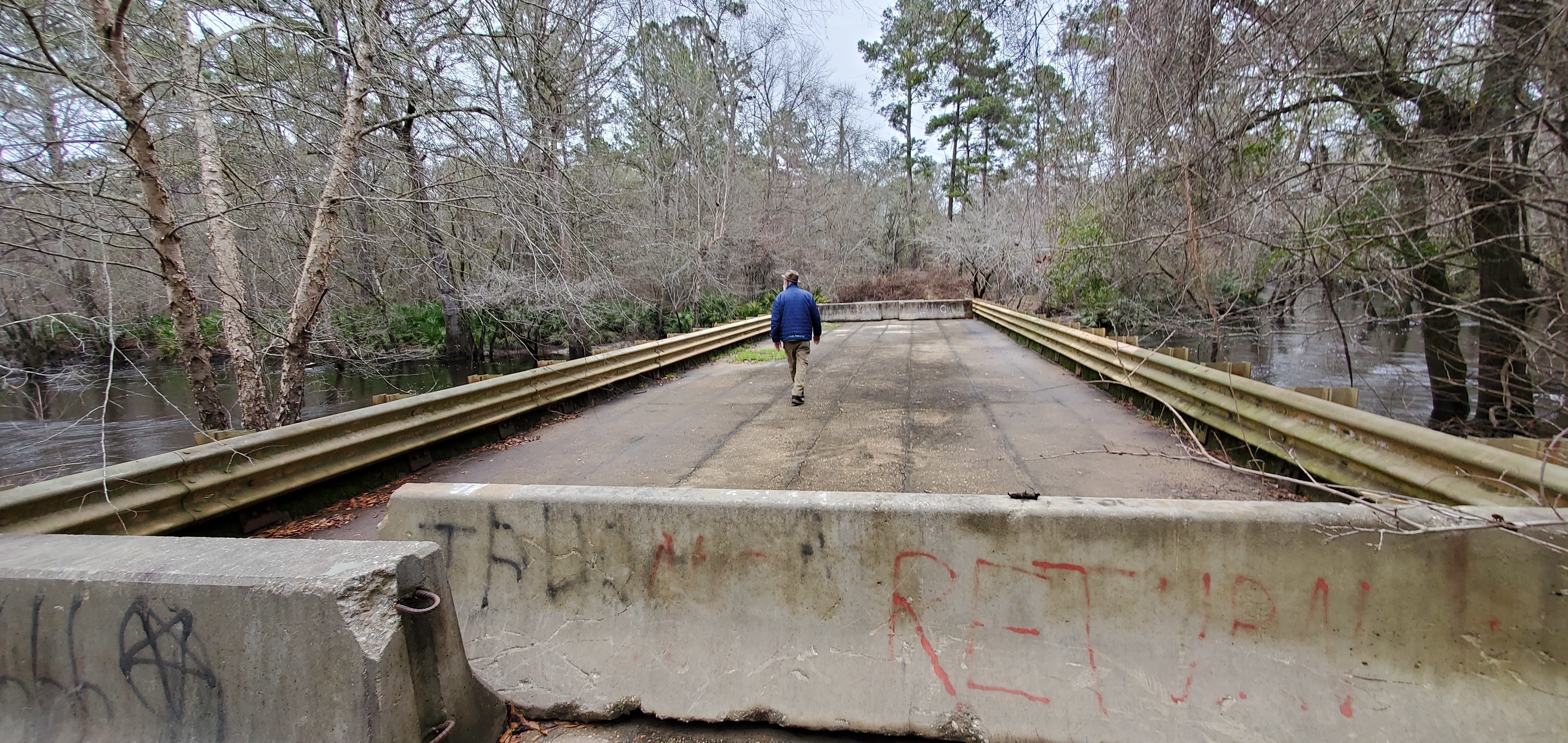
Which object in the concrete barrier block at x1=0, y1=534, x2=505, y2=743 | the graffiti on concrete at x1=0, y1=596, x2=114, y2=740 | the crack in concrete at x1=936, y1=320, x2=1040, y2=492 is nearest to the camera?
the concrete barrier block at x1=0, y1=534, x2=505, y2=743

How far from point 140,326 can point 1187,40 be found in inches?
502

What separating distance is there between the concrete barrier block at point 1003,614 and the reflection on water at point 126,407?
277 cm

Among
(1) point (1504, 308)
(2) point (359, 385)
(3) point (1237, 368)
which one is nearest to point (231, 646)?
(3) point (1237, 368)

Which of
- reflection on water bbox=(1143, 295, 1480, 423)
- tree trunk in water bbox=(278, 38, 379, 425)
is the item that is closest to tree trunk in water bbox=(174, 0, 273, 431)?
tree trunk in water bbox=(278, 38, 379, 425)

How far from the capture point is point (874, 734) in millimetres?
2391

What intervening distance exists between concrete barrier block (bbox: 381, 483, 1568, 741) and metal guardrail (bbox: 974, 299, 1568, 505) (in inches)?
24.7

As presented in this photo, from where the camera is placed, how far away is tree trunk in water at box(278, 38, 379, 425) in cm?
625

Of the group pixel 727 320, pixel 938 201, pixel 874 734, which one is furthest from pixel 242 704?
pixel 938 201

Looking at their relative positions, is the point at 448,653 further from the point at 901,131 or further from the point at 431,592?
the point at 901,131

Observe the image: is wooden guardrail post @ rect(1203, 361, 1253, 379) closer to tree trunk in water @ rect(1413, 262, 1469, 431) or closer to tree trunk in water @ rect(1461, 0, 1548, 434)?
tree trunk in water @ rect(1461, 0, 1548, 434)

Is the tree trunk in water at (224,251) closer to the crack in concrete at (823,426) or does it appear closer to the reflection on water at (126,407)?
the reflection on water at (126,407)

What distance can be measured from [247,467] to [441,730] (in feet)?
9.87

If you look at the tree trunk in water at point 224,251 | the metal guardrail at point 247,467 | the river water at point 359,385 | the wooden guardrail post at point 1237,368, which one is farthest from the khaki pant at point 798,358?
the tree trunk in water at point 224,251

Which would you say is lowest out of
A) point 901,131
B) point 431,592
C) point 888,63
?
point 431,592
